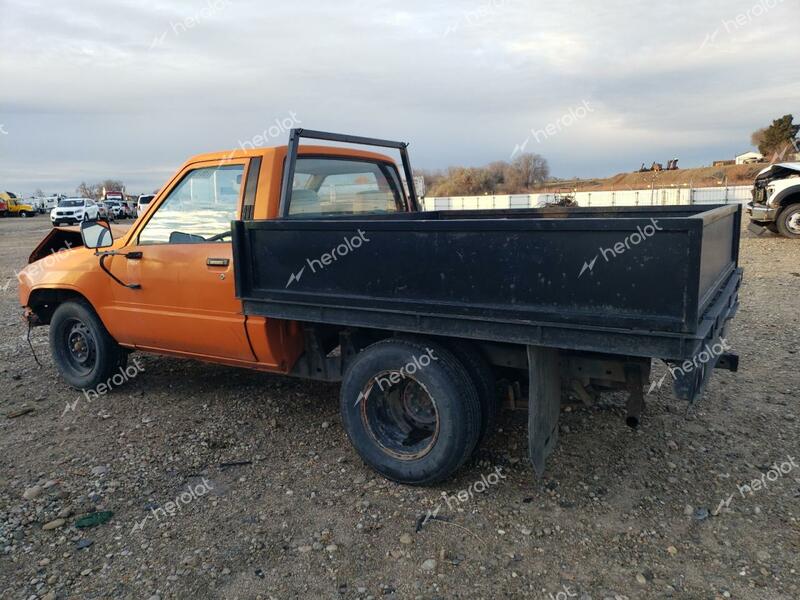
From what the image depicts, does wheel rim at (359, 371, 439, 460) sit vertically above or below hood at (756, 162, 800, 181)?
below

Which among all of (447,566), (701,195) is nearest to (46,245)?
(447,566)

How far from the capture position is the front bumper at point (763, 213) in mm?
13945

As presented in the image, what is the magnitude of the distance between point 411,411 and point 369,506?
0.60 metres

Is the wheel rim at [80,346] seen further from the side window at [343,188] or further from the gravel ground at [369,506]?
the side window at [343,188]

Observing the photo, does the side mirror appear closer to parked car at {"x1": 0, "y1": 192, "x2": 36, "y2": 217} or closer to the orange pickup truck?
the orange pickup truck

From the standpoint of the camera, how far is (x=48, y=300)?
5.46m

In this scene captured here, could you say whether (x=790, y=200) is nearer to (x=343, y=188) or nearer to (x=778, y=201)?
(x=778, y=201)

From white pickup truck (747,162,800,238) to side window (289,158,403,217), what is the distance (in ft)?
39.1

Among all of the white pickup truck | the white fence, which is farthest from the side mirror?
the white fence

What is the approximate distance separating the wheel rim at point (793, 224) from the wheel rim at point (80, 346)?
14.5 m

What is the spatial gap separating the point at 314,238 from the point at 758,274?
934 cm

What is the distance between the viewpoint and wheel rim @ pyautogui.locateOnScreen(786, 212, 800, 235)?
1393cm

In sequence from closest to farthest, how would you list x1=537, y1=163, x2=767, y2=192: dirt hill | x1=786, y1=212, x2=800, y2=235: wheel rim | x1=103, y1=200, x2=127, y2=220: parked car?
1. x1=786, y1=212, x2=800, y2=235: wheel rim
2. x1=103, y1=200, x2=127, y2=220: parked car
3. x1=537, y1=163, x2=767, y2=192: dirt hill

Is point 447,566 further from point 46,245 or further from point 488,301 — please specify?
point 46,245
